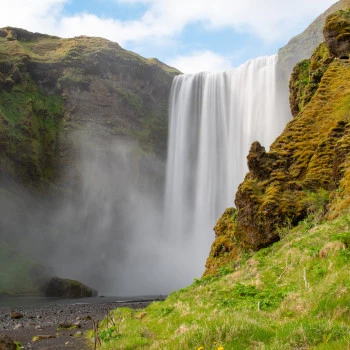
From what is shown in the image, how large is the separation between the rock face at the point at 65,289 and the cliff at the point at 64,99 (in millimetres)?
22253

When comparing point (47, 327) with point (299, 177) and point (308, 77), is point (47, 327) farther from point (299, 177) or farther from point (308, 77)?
point (308, 77)

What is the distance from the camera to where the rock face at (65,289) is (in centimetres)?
4528

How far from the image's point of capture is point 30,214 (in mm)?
62031

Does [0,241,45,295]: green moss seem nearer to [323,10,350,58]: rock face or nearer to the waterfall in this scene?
the waterfall

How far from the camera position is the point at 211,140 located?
7094 cm

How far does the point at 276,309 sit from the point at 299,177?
1405 cm

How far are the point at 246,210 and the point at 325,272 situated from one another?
1084cm

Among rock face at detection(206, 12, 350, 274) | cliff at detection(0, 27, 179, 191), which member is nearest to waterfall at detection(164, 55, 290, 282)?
cliff at detection(0, 27, 179, 191)

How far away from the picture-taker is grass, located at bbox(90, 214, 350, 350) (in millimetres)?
6449

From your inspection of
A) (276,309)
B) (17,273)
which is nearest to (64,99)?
(17,273)

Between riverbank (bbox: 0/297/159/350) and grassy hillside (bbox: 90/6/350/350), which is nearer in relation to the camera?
grassy hillside (bbox: 90/6/350/350)

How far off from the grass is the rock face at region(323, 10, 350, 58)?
16463 millimetres

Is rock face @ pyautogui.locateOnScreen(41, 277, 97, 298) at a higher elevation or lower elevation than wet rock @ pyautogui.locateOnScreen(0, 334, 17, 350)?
lower

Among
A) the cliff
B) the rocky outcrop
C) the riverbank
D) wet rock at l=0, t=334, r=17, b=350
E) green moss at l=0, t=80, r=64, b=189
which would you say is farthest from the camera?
the cliff
